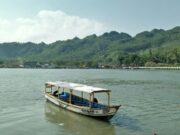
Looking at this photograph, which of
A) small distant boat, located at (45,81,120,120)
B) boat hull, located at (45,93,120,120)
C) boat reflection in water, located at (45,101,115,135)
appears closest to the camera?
boat reflection in water, located at (45,101,115,135)

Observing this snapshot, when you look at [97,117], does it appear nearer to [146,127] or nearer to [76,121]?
[76,121]

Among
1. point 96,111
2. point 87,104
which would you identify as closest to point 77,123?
point 96,111

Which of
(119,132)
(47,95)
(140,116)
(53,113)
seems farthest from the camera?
(47,95)

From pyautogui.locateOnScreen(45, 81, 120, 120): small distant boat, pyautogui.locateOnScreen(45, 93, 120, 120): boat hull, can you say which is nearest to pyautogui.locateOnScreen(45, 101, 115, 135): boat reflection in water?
pyautogui.locateOnScreen(45, 93, 120, 120): boat hull

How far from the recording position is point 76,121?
4009cm

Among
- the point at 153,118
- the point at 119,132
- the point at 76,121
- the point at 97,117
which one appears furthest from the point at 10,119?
the point at 153,118

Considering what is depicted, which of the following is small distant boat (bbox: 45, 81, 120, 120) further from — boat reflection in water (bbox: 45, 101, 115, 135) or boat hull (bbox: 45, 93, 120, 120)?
boat reflection in water (bbox: 45, 101, 115, 135)

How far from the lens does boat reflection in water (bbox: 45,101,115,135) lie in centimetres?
3534

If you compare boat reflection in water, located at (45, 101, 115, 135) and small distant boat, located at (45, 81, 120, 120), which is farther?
small distant boat, located at (45, 81, 120, 120)

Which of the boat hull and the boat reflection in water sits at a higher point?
the boat hull

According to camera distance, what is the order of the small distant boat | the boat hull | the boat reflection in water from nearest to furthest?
the boat reflection in water → the boat hull → the small distant boat

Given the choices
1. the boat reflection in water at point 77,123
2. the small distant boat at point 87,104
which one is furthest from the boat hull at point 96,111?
the boat reflection in water at point 77,123

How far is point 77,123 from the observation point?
3919 cm

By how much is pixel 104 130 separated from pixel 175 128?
787 centimetres
